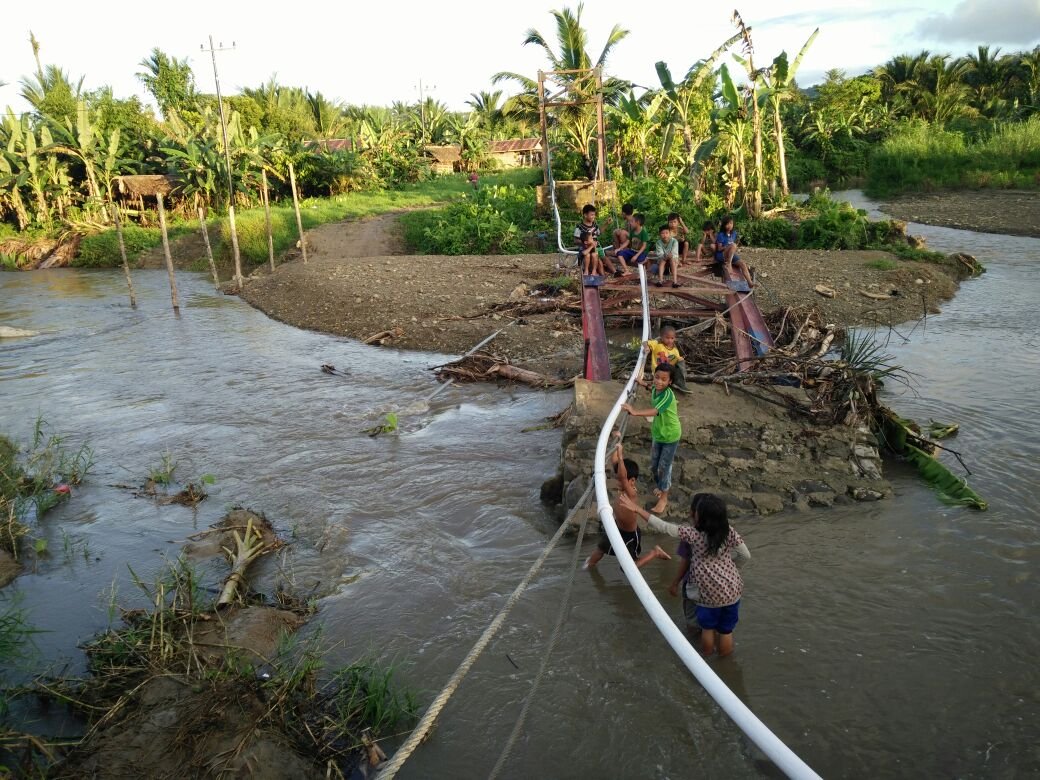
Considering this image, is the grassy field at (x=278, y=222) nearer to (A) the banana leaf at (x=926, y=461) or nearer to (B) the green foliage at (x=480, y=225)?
(B) the green foliage at (x=480, y=225)

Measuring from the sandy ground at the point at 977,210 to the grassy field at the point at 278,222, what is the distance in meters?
14.0

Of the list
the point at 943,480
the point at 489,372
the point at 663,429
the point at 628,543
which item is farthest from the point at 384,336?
the point at 943,480

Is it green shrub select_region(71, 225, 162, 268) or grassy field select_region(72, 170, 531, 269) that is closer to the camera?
grassy field select_region(72, 170, 531, 269)

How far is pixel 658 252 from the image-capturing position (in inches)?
385

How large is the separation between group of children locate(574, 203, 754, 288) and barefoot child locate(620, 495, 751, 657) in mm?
5362

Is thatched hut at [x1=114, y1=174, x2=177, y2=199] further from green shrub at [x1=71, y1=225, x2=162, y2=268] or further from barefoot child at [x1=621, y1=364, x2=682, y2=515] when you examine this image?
barefoot child at [x1=621, y1=364, x2=682, y2=515]

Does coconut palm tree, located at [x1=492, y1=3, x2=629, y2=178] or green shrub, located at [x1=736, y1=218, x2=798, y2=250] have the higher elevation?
coconut palm tree, located at [x1=492, y1=3, x2=629, y2=178]

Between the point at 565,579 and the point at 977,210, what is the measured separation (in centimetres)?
2599

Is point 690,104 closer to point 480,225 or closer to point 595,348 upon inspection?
point 480,225

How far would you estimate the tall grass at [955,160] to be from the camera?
28203 mm

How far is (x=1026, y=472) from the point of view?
673cm

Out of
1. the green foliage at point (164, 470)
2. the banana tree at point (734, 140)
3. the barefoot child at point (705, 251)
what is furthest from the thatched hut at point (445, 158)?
the green foliage at point (164, 470)

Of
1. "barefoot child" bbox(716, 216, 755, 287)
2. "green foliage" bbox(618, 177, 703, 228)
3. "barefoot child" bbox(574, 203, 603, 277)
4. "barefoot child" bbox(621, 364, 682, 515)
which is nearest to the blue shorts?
"barefoot child" bbox(621, 364, 682, 515)

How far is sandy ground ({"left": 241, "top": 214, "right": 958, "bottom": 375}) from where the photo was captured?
12055 mm
